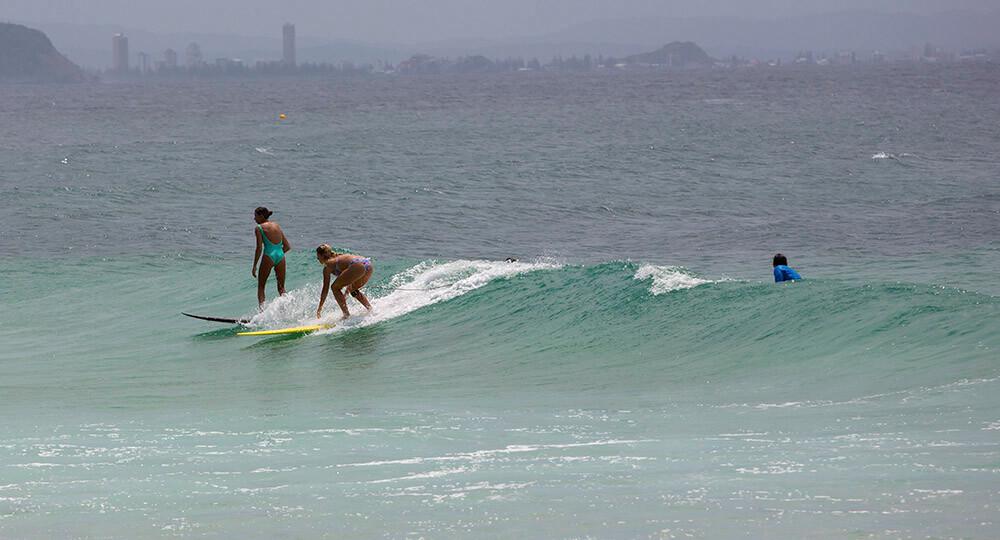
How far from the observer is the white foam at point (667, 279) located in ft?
43.6

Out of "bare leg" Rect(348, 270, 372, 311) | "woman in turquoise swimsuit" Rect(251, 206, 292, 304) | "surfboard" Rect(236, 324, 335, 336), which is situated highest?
"woman in turquoise swimsuit" Rect(251, 206, 292, 304)

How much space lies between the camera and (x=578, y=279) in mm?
14391

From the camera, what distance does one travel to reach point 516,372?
10938 mm

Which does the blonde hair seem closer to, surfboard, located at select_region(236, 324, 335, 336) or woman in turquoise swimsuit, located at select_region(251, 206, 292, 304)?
surfboard, located at select_region(236, 324, 335, 336)

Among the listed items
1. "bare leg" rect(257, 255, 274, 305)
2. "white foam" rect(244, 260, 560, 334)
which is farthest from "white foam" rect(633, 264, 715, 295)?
"bare leg" rect(257, 255, 274, 305)

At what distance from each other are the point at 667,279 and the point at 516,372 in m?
3.41

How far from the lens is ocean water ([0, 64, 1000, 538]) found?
5.87m

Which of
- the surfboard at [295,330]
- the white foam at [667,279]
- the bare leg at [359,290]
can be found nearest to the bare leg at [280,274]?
the surfboard at [295,330]

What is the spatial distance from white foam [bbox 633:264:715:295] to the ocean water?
0.06 meters

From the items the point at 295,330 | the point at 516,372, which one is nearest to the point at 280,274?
the point at 295,330

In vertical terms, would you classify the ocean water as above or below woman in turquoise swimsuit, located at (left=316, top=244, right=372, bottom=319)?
below

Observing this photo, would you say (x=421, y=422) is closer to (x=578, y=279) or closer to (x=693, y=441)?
(x=693, y=441)

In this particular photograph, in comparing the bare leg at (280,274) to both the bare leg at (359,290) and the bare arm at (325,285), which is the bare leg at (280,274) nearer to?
the bare arm at (325,285)

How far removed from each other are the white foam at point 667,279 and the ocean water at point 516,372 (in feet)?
0.18
